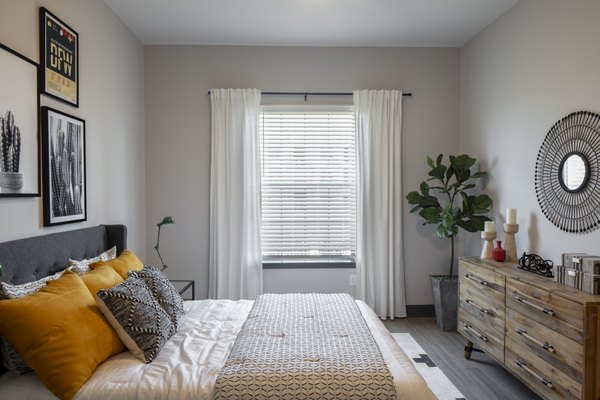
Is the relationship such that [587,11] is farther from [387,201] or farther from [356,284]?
[356,284]

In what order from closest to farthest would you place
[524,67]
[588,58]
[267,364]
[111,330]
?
1. [267,364]
2. [111,330]
3. [588,58]
4. [524,67]

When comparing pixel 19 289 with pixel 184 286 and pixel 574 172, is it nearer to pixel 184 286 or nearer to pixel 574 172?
pixel 184 286

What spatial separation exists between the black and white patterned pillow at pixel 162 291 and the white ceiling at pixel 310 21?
7.66ft

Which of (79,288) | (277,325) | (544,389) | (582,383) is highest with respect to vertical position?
(79,288)

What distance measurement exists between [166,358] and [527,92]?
331cm

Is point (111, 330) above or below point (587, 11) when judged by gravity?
below

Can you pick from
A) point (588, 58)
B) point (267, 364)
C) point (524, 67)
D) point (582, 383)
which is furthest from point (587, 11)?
point (267, 364)

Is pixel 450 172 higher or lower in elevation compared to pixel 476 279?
higher

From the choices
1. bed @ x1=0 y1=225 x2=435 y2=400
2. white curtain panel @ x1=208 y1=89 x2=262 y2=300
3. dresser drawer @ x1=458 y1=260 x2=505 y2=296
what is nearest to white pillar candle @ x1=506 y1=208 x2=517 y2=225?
dresser drawer @ x1=458 y1=260 x2=505 y2=296

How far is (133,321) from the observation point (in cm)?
203

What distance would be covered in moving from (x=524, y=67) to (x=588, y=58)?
2.38 feet

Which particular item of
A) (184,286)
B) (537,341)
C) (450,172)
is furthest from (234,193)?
(537,341)

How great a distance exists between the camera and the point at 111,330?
200 centimetres

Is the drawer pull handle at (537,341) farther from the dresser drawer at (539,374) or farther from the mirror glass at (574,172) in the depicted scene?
the mirror glass at (574,172)
